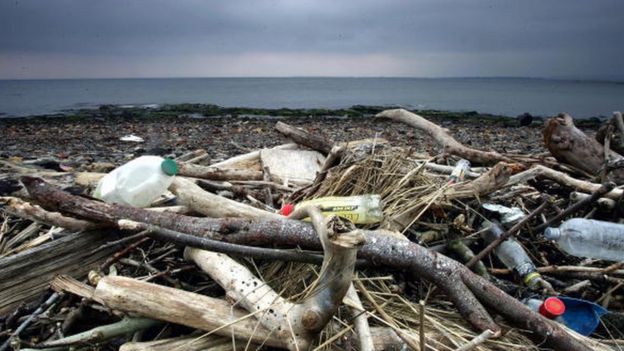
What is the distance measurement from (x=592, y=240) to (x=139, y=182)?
3.64 m

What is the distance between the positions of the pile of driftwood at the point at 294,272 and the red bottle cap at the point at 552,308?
11 cm

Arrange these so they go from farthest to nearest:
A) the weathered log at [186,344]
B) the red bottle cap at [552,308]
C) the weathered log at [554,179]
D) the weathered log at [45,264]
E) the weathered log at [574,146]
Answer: the weathered log at [574,146], the weathered log at [554,179], the weathered log at [45,264], the red bottle cap at [552,308], the weathered log at [186,344]

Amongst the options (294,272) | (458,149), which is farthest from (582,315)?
(458,149)

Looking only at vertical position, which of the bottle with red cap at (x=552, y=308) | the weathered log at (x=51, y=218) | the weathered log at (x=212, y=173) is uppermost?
the weathered log at (x=212, y=173)

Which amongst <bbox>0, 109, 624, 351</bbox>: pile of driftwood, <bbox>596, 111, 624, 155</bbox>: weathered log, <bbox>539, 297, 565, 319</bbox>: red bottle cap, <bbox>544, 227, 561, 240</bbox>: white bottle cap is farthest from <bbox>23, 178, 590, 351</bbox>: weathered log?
→ <bbox>596, 111, 624, 155</bbox>: weathered log

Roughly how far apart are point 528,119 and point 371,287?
25536 millimetres

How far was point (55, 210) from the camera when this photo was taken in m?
2.98

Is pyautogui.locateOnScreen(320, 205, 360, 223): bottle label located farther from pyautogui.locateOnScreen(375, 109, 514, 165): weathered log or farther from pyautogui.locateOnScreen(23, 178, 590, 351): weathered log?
pyautogui.locateOnScreen(375, 109, 514, 165): weathered log

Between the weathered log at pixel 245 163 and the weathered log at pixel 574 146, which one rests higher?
the weathered log at pixel 574 146

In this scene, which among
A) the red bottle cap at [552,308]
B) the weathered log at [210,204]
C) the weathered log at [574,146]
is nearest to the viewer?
the red bottle cap at [552,308]

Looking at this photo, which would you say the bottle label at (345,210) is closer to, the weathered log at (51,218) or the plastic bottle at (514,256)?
the plastic bottle at (514,256)

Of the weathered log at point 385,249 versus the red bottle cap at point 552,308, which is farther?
the red bottle cap at point 552,308

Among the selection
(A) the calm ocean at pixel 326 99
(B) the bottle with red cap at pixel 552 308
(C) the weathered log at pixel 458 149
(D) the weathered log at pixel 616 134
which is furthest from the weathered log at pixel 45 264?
(A) the calm ocean at pixel 326 99

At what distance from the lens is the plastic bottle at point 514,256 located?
10.2ft
